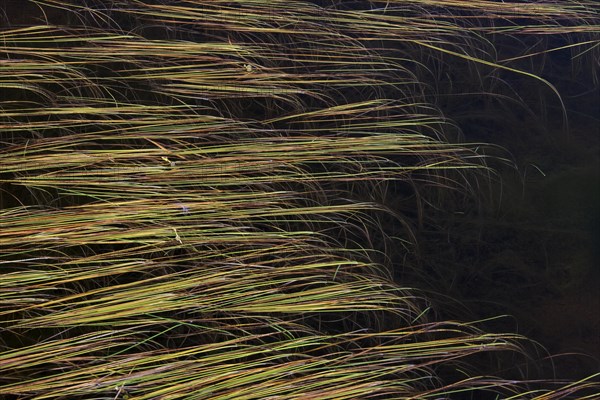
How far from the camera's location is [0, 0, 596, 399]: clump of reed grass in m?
1.43

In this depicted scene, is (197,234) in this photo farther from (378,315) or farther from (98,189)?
(378,315)

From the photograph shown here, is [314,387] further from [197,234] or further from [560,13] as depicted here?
[560,13]

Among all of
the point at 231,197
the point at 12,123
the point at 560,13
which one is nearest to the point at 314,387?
the point at 231,197

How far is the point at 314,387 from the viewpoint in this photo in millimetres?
1432

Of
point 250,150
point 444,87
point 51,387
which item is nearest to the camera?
point 51,387

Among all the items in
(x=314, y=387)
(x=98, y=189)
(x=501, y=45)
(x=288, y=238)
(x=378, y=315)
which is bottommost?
(x=314, y=387)

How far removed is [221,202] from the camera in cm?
148

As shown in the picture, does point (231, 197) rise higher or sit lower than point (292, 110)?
lower

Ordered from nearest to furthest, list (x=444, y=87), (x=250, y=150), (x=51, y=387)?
(x=51, y=387) < (x=250, y=150) < (x=444, y=87)

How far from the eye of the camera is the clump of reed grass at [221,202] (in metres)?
1.43

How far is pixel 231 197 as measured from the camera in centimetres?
148

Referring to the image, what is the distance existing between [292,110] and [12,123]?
0.63m

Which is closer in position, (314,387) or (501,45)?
(314,387)

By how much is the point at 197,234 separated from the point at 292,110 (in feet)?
1.20
